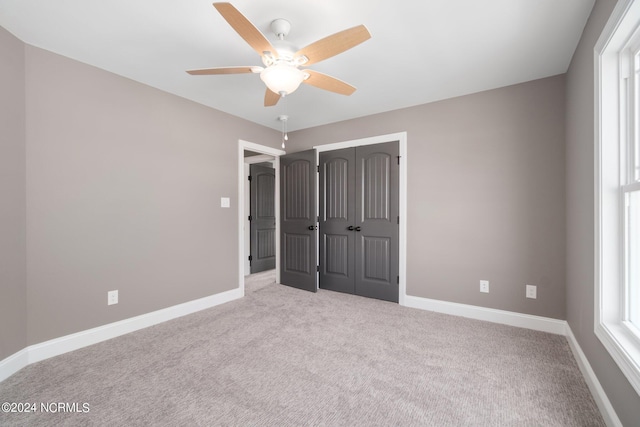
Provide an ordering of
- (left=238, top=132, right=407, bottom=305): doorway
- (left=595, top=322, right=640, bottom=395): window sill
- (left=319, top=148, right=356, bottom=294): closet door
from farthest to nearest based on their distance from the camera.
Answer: (left=319, top=148, right=356, bottom=294): closet door < (left=238, top=132, right=407, bottom=305): doorway < (left=595, top=322, right=640, bottom=395): window sill

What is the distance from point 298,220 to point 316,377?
2.50 m

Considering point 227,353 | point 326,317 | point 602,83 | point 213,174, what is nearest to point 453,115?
point 602,83

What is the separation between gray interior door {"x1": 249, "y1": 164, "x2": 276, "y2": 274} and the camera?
522cm

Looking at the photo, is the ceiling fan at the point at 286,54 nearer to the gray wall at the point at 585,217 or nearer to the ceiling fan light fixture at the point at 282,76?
the ceiling fan light fixture at the point at 282,76

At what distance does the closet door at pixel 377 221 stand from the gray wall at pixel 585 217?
1.61 m

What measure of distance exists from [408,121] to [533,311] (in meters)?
2.43

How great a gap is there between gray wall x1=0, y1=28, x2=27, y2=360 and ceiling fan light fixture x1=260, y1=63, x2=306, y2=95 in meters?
1.86

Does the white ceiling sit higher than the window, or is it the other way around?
the white ceiling

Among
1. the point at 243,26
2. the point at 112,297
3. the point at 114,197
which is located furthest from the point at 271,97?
the point at 112,297

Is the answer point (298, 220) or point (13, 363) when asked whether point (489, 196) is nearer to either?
point (298, 220)

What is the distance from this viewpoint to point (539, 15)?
5.73 feet

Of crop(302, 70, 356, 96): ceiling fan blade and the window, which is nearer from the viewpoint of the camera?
the window

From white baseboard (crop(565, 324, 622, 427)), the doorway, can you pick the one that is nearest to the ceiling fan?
the doorway

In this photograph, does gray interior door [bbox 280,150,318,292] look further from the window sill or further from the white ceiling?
the window sill
